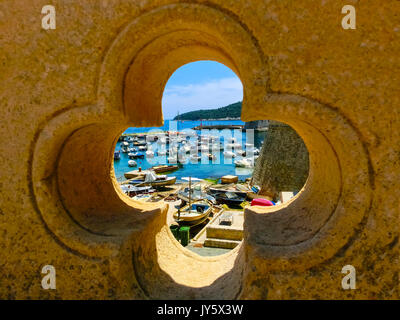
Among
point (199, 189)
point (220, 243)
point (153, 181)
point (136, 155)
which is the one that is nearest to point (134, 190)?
point (153, 181)

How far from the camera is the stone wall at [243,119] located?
90.4 inches

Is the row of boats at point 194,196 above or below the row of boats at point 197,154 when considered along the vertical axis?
below

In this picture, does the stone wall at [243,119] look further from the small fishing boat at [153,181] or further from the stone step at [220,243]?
the small fishing boat at [153,181]

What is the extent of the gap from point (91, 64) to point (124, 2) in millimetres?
723

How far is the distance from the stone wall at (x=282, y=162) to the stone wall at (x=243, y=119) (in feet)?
60.5

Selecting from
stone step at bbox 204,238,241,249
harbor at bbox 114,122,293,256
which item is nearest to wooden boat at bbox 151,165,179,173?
harbor at bbox 114,122,293,256

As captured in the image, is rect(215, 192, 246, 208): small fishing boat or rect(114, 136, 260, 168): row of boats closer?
rect(215, 192, 246, 208): small fishing boat

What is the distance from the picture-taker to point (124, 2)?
2.56m

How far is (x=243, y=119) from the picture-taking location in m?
2.72

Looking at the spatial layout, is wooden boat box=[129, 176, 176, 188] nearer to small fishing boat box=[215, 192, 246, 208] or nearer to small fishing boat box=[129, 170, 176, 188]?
small fishing boat box=[129, 170, 176, 188]

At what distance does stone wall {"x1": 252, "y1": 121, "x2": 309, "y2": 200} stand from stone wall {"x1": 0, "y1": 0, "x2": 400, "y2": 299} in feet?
60.5

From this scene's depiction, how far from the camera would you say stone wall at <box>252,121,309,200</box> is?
67.5 feet

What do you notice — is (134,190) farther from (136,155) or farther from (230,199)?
(136,155)

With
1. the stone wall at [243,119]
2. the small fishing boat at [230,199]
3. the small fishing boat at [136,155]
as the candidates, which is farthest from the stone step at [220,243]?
the small fishing boat at [136,155]
